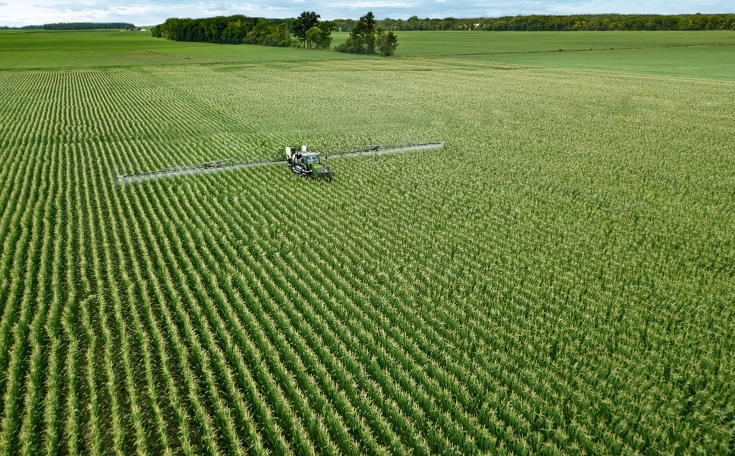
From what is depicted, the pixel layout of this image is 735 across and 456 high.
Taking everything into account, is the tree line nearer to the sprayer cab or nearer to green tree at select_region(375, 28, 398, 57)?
green tree at select_region(375, 28, 398, 57)

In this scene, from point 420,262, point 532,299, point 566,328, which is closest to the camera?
point 566,328

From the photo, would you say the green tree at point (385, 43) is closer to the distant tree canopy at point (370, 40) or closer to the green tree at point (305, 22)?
the distant tree canopy at point (370, 40)

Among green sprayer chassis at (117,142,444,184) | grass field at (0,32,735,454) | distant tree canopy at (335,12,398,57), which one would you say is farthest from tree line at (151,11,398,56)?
grass field at (0,32,735,454)

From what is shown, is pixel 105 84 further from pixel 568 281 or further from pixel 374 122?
pixel 568 281

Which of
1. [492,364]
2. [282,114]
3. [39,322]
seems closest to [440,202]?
[492,364]

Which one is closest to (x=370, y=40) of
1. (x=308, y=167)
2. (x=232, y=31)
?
→ (x=232, y=31)

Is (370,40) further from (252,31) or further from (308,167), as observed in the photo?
(308,167)
